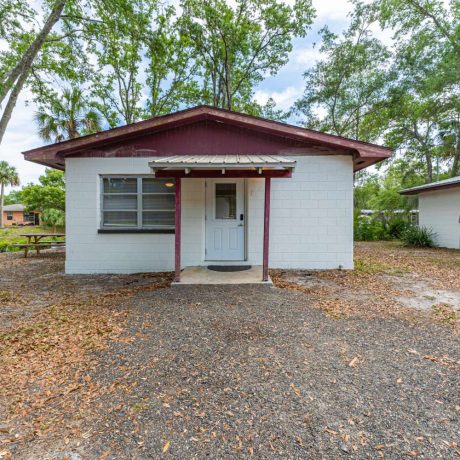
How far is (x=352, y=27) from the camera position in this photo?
1633 centimetres

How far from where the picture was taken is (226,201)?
22.8 ft

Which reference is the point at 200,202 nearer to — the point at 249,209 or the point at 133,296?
the point at 249,209

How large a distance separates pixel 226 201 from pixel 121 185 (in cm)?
267

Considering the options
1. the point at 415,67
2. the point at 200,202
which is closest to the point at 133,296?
the point at 200,202

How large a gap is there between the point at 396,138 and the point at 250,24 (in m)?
11.6

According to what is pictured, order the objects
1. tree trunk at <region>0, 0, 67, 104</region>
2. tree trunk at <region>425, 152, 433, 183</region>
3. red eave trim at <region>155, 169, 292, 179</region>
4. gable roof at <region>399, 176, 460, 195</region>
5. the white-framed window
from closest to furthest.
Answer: red eave trim at <region>155, 169, 292, 179</region>, the white-framed window, tree trunk at <region>0, 0, 67, 104</region>, gable roof at <region>399, 176, 460, 195</region>, tree trunk at <region>425, 152, 433, 183</region>

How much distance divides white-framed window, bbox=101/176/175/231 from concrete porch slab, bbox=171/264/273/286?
146cm

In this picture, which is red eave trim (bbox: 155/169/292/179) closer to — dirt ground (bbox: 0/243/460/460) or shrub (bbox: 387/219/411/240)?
dirt ground (bbox: 0/243/460/460)

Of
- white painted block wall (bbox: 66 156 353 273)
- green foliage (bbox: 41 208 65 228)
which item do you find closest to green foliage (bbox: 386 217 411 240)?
white painted block wall (bbox: 66 156 353 273)

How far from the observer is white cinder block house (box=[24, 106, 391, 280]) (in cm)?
664

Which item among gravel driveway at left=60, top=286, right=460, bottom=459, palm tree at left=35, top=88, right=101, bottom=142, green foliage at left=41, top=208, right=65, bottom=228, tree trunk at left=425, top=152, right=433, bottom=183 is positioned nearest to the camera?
gravel driveway at left=60, top=286, right=460, bottom=459

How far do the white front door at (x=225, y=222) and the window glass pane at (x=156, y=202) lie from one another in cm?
101

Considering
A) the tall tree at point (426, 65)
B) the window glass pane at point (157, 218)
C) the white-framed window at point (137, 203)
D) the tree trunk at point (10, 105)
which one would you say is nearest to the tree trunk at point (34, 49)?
the tree trunk at point (10, 105)

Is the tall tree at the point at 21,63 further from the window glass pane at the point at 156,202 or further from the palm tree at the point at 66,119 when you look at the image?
the palm tree at the point at 66,119
